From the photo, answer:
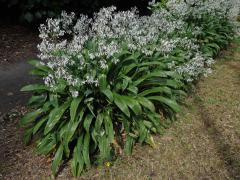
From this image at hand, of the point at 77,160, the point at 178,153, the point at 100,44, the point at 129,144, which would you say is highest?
the point at 100,44

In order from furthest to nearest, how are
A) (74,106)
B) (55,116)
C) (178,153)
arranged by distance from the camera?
(178,153), (55,116), (74,106)

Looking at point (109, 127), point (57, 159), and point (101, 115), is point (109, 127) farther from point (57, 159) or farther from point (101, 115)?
point (57, 159)

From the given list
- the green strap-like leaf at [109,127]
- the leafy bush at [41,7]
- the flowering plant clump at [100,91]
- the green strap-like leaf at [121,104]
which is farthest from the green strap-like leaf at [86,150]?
the leafy bush at [41,7]

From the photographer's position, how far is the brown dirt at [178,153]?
15.1 ft

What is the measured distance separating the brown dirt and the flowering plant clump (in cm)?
17

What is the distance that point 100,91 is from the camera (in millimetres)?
4754

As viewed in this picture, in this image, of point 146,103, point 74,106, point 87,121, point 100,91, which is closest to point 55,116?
point 74,106

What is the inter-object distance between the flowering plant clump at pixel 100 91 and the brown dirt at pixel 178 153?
166mm

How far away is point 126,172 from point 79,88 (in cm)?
127

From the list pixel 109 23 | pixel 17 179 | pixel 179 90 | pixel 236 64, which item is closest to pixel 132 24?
pixel 109 23

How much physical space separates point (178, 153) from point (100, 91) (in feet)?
4.69

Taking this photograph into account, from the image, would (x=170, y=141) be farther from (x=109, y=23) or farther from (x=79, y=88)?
(x=109, y=23)

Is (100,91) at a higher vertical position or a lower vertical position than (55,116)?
higher

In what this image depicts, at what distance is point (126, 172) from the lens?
461cm
